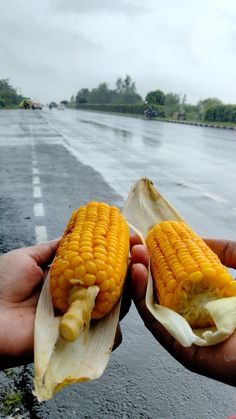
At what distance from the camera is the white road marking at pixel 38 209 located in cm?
684

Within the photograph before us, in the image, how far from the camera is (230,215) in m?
7.26

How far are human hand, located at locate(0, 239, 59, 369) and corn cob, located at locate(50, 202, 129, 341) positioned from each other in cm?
18

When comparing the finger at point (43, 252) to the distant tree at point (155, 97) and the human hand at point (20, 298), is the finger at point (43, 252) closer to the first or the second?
the human hand at point (20, 298)

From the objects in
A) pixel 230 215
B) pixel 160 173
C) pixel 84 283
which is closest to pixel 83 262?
pixel 84 283

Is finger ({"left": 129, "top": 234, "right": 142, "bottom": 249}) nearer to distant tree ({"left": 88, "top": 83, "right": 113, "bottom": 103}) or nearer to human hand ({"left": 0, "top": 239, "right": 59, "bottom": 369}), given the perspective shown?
human hand ({"left": 0, "top": 239, "right": 59, "bottom": 369})

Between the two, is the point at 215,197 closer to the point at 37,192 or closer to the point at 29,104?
the point at 37,192

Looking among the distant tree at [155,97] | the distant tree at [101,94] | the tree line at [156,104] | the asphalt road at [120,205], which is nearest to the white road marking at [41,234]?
the asphalt road at [120,205]

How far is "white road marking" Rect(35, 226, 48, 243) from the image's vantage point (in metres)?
5.54

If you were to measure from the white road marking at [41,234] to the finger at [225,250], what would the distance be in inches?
120

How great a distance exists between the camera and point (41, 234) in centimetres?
577

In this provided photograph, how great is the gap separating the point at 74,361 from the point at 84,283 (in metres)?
0.29

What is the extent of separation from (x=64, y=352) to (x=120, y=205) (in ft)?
19.0

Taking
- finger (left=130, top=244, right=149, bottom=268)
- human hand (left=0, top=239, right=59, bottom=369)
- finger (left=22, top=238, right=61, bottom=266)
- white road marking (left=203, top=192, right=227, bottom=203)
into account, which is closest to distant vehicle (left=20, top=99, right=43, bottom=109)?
white road marking (left=203, top=192, right=227, bottom=203)

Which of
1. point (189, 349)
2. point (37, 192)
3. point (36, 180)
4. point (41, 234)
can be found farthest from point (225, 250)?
point (36, 180)
